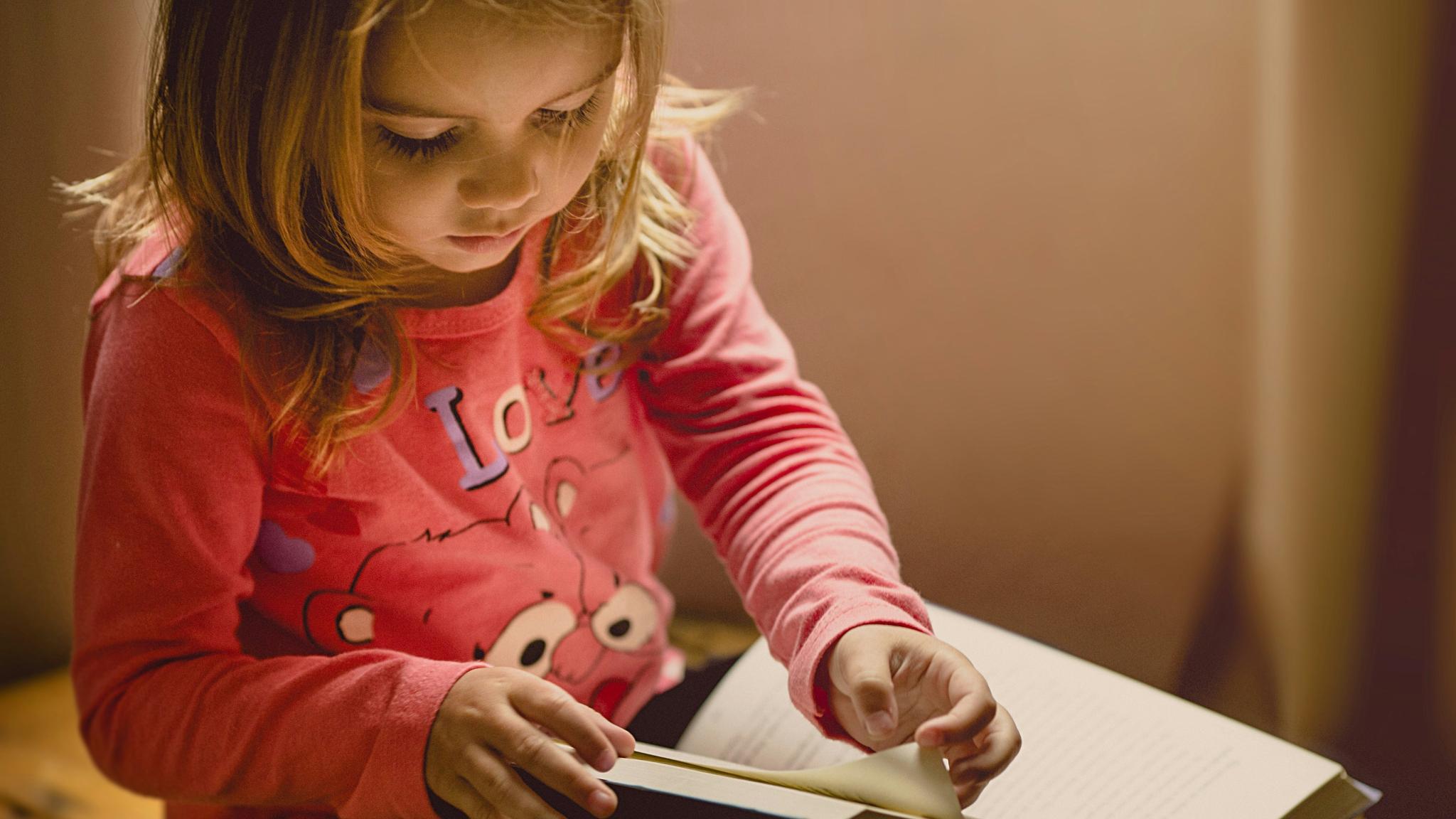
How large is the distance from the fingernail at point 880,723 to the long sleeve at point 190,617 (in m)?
0.15

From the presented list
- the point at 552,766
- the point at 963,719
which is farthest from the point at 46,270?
the point at 963,719

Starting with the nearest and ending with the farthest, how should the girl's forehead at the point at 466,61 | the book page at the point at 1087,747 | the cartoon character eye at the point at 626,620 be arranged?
the girl's forehead at the point at 466,61, the book page at the point at 1087,747, the cartoon character eye at the point at 626,620

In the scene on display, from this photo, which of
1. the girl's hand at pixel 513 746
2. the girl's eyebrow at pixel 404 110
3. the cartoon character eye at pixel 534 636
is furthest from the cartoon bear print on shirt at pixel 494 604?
the girl's eyebrow at pixel 404 110

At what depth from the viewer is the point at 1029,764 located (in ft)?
1.69

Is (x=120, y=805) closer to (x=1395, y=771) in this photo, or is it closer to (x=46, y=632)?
(x=46, y=632)

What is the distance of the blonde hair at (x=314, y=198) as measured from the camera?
416 millimetres

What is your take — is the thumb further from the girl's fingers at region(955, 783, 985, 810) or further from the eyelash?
the eyelash

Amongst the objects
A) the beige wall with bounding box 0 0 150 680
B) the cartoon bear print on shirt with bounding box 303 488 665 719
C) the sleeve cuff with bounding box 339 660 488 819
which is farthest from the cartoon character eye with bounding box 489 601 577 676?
the beige wall with bounding box 0 0 150 680

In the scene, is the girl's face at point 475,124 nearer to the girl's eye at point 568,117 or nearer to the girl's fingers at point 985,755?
the girl's eye at point 568,117

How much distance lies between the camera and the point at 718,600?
0.78m

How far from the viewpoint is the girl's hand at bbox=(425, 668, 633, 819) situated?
17.0 inches

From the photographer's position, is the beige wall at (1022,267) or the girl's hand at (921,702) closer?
the girl's hand at (921,702)

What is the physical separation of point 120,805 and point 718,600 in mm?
362

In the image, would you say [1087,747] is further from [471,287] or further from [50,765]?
[50,765]
